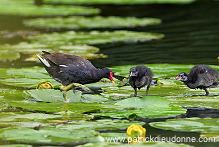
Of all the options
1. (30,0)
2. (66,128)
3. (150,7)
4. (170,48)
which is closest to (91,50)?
(170,48)

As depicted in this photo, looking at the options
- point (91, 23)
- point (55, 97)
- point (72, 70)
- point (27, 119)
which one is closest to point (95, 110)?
point (27, 119)

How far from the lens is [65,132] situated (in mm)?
4961

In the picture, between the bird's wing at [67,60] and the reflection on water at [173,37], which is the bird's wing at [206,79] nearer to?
the bird's wing at [67,60]

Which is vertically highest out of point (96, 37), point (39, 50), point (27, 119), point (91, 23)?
point (91, 23)

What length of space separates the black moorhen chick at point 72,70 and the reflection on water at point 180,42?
2.63m

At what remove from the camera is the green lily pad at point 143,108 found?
582cm

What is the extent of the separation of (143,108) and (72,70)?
1.63 metres

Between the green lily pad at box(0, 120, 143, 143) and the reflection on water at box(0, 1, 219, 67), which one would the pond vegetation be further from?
the reflection on water at box(0, 1, 219, 67)

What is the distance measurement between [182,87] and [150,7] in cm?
1385

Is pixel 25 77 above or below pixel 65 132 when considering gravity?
above

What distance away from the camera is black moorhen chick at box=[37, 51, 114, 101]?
7.38m

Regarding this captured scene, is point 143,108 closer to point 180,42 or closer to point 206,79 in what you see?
point 206,79

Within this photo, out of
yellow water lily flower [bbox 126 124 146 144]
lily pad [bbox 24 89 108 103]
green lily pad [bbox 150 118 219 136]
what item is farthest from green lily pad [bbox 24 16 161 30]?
yellow water lily flower [bbox 126 124 146 144]

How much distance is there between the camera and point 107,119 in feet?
18.5
